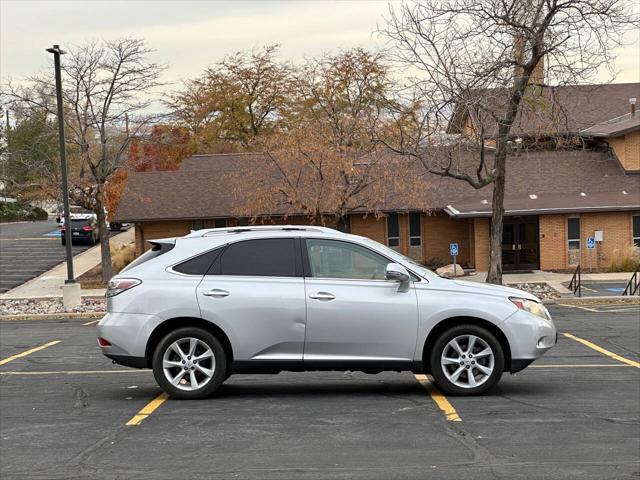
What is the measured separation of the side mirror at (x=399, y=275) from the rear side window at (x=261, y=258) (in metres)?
1.01

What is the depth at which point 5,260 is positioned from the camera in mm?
45562

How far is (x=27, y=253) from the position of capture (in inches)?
1881

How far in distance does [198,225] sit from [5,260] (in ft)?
38.6

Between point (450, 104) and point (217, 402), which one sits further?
point (450, 104)

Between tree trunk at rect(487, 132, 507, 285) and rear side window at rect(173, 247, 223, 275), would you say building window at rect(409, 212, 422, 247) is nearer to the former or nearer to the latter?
tree trunk at rect(487, 132, 507, 285)

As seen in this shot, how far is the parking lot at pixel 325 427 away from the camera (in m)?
6.71

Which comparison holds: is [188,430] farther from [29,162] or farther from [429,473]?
[29,162]

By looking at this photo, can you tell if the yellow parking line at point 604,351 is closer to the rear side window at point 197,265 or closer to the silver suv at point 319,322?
the silver suv at point 319,322

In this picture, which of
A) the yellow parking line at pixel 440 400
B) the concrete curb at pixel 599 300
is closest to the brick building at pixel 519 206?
the concrete curb at pixel 599 300

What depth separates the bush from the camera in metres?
77.9

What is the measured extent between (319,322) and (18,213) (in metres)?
75.6

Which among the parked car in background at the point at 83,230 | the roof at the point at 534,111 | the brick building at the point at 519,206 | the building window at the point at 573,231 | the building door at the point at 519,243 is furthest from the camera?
the parked car in background at the point at 83,230

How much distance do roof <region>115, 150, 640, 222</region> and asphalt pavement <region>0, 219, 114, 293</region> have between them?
573cm

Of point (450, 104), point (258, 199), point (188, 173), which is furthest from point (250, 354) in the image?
point (188, 173)
